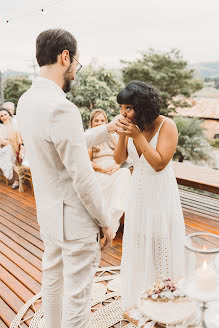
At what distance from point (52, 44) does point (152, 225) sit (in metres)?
1.06

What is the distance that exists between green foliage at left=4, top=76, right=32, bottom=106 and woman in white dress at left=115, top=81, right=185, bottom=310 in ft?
56.4

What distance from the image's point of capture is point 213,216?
11.9ft

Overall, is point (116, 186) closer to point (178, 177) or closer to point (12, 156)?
point (178, 177)

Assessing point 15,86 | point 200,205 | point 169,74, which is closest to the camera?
point 200,205

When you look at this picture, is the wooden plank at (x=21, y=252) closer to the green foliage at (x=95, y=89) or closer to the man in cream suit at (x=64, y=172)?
the man in cream suit at (x=64, y=172)

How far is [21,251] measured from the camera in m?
2.84

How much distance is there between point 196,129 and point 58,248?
907cm

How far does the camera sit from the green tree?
47.5 feet

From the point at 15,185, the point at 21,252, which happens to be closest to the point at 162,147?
the point at 21,252

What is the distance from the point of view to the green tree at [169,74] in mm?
14469

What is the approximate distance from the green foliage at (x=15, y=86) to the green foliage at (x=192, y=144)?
11.3 m

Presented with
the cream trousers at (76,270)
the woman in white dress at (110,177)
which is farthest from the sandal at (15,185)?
the cream trousers at (76,270)

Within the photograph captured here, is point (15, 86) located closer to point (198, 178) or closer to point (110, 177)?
point (110, 177)

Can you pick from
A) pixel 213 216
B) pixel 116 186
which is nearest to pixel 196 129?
pixel 213 216
